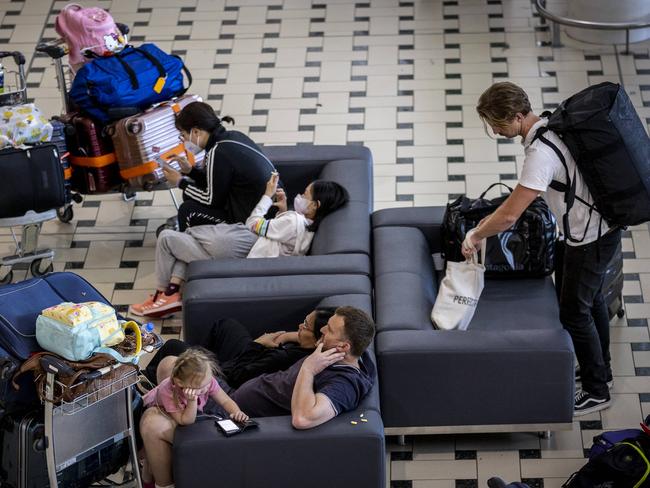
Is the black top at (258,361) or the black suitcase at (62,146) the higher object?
the black suitcase at (62,146)

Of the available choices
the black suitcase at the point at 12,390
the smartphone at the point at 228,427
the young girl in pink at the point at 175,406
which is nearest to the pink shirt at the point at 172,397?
the young girl in pink at the point at 175,406

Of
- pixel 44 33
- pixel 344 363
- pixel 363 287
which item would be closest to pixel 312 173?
pixel 363 287

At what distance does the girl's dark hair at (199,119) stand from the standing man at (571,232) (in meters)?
1.68

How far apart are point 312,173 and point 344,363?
208cm

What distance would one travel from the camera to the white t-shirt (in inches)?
215

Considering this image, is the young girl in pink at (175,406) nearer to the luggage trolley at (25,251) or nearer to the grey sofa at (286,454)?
the grey sofa at (286,454)

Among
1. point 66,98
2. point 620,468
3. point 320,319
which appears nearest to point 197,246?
point 320,319

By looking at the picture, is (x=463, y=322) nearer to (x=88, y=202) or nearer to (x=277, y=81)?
(x=88, y=202)

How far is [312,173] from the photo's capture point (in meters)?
7.18

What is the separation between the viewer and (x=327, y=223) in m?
6.59

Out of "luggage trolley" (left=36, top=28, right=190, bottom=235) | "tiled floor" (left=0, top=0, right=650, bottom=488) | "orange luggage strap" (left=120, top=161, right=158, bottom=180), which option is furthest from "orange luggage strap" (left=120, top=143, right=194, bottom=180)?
"tiled floor" (left=0, top=0, right=650, bottom=488)

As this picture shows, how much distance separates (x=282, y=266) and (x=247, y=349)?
0.60 m

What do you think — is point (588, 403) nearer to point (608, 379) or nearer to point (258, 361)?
point (608, 379)

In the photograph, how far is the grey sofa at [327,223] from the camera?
244 inches
